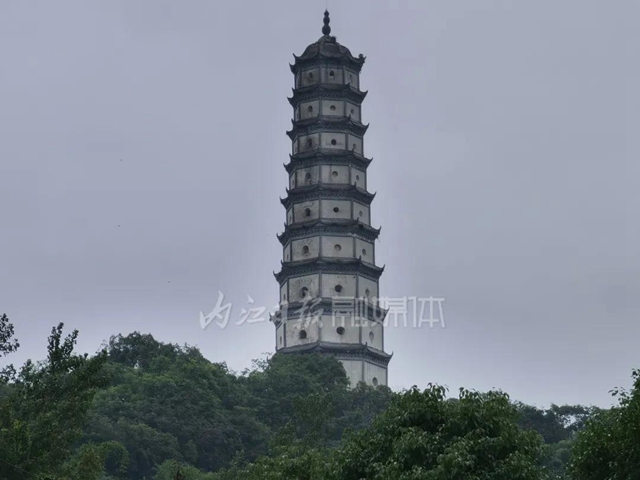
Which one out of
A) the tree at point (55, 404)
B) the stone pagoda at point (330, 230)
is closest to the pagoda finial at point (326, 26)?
the stone pagoda at point (330, 230)

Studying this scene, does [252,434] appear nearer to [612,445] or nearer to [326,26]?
[326,26]

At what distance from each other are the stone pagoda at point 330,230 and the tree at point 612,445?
106 ft

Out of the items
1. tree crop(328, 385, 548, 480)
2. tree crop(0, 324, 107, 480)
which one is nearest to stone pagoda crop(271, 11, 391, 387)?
tree crop(0, 324, 107, 480)

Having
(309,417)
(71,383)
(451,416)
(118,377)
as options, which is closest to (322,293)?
(118,377)

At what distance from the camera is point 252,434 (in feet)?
154

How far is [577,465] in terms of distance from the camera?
65.9 feet

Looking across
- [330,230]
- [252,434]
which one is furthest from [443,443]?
[330,230]

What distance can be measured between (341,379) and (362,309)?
12.3ft

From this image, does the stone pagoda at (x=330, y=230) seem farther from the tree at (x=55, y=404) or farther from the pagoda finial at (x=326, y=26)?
the tree at (x=55, y=404)

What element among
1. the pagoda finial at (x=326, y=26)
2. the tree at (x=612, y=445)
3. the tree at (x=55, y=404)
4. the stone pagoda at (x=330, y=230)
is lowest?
the tree at (x=612, y=445)

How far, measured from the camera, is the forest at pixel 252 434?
790 inches

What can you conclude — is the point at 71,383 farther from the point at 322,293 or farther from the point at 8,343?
the point at 322,293

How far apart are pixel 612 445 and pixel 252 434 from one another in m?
28.7

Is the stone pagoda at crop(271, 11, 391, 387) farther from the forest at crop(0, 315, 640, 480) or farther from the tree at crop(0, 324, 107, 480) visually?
the tree at crop(0, 324, 107, 480)
